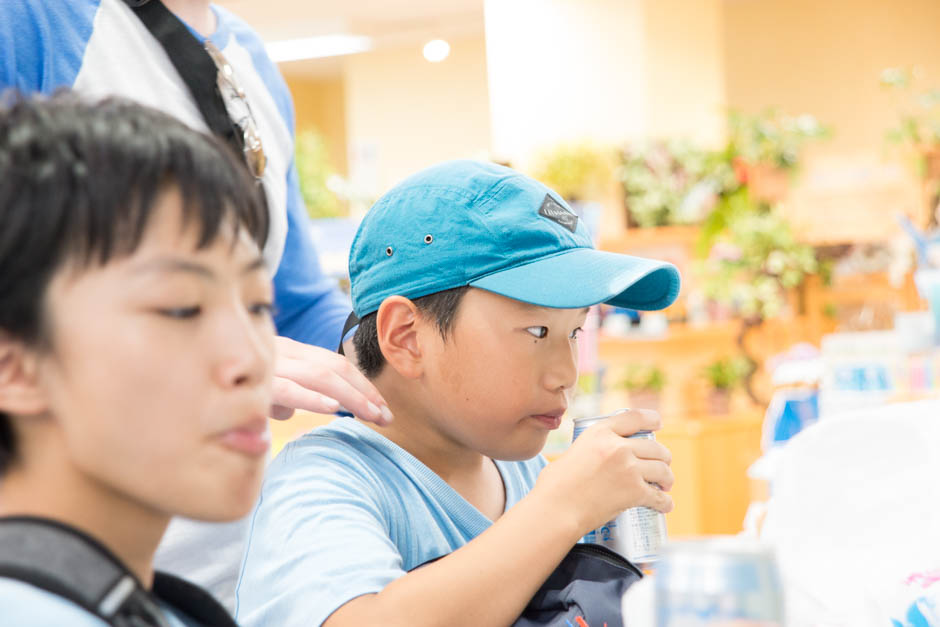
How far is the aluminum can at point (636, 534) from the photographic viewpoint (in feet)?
3.05

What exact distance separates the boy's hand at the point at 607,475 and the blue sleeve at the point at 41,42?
573 millimetres

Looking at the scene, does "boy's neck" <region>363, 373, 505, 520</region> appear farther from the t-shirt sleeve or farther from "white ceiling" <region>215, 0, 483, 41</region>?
"white ceiling" <region>215, 0, 483, 41</region>

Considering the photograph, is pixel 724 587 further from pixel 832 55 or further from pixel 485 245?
pixel 832 55

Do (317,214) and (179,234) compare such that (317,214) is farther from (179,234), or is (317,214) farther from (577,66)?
(179,234)

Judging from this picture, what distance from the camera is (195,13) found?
114cm

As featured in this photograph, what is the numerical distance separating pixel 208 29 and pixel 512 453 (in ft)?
1.84

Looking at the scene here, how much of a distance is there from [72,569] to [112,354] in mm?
A: 105

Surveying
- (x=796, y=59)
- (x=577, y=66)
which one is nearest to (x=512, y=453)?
(x=577, y=66)

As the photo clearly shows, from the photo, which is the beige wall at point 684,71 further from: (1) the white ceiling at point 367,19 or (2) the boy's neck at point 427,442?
(2) the boy's neck at point 427,442

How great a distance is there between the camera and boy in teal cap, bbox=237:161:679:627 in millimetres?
883

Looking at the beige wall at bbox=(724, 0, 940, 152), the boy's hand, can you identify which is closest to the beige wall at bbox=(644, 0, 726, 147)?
the beige wall at bbox=(724, 0, 940, 152)

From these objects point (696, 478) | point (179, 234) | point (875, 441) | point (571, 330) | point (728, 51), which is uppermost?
point (728, 51)

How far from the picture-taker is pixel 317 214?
6.75 m

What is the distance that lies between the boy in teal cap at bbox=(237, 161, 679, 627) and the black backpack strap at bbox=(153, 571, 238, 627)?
0.22 m
